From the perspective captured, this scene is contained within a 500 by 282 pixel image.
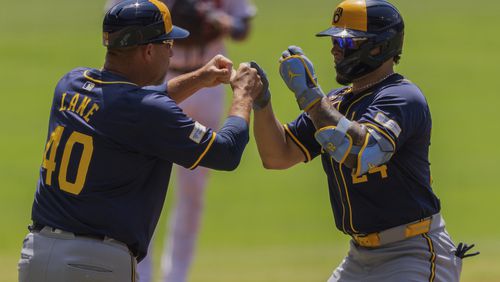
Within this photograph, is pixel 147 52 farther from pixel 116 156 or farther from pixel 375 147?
pixel 375 147

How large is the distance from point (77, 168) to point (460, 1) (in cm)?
2482

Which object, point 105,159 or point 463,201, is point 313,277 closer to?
point 463,201

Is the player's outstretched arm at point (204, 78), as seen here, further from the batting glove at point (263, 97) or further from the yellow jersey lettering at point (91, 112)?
the yellow jersey lettering at point (91, 112)

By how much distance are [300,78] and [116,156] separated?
1.03 metres

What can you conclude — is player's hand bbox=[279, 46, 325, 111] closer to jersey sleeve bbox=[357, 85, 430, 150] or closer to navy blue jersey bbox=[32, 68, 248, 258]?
jersey sleeve bbox=[357, 85, 430, 150]

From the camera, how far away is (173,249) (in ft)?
31.0

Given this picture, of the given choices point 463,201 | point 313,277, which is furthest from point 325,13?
point 313,277

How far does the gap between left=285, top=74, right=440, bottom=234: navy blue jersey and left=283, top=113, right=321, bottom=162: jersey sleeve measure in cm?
39

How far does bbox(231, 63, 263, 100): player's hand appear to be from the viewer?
20.5ft

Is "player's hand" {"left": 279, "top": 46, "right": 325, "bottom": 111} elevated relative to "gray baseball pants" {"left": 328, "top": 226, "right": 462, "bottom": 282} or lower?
elevated

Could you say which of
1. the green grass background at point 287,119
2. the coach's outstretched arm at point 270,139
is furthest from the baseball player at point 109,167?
the green grass background at point 287,119

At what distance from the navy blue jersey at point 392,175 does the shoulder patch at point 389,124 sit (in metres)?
0.01

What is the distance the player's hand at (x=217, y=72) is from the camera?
639cm

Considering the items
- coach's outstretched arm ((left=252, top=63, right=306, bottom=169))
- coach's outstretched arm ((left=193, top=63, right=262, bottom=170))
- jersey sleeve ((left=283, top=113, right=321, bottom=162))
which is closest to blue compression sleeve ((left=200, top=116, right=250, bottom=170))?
coach's outstretched arm ((left=193, top=63, right=262, bottom=170))
